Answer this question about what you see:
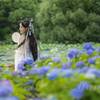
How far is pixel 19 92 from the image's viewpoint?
10.7 feet

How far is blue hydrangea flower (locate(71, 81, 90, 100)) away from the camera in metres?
2.58

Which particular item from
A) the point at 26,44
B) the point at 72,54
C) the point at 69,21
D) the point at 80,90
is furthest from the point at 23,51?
the point at 69,21

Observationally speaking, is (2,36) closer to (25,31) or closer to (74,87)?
(25,31)

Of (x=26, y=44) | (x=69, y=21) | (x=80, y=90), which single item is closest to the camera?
(x=80, y=90)

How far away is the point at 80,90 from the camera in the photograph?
104 inches

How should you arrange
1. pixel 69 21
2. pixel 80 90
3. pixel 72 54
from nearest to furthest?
pixel 80 90 < pixel 72 54 < pixel 69 21

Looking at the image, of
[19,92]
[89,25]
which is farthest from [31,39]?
[89,25]

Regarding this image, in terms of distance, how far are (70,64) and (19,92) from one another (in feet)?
2.52

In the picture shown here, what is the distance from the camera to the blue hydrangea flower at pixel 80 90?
8.46 ft

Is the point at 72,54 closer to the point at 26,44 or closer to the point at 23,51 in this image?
the point at 26,44

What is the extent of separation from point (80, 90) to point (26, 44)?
537 cm

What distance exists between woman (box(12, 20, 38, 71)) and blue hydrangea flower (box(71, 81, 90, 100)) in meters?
4.89

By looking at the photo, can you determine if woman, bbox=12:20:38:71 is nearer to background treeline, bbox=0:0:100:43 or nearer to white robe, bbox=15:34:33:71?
white robe, bbox=15:34:33:71

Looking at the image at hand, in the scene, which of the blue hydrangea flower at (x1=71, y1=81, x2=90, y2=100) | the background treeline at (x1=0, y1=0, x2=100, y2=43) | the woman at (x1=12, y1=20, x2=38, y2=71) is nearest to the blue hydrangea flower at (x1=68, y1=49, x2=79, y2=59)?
the blue hydrangea flower at (x1=71, y1=81, x2=90, y2=100)
